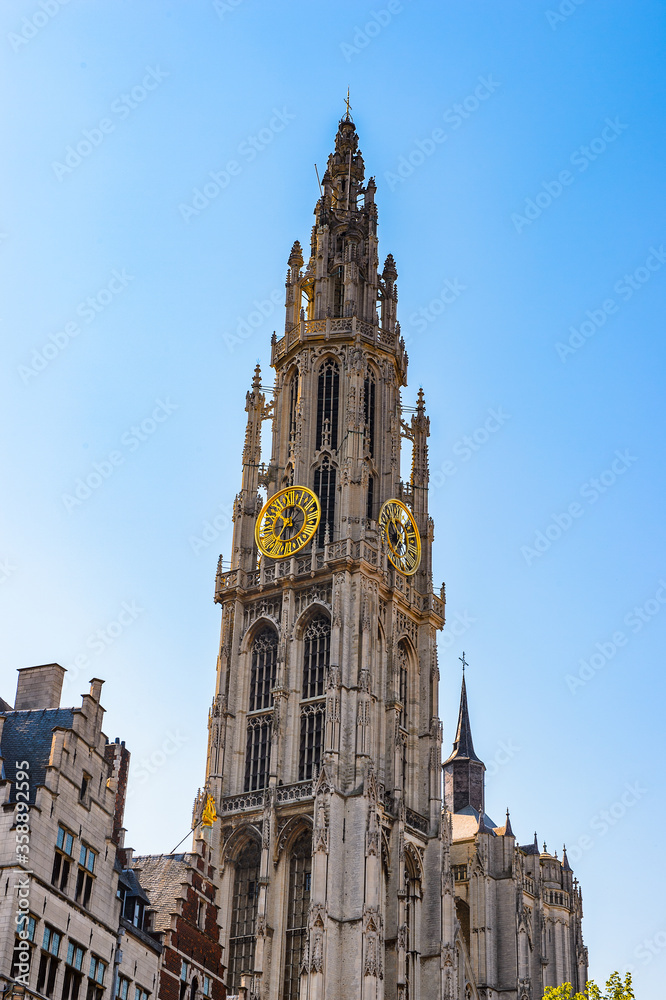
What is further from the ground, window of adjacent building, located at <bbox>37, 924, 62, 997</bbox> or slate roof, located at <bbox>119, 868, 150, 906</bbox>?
slate roof, located at <bbox>119, 868, 150, 906</bbox>

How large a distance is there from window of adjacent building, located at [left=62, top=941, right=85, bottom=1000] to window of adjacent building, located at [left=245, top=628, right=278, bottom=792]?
4035 centimetres

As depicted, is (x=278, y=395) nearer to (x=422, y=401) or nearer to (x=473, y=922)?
(x=422, y=401)

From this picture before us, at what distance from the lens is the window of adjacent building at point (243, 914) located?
70625mm

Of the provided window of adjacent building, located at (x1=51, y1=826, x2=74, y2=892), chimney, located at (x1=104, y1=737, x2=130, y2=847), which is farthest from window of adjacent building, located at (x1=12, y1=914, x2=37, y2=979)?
chimney, located at (x1=104, y1=737, x2=130, y2=847)

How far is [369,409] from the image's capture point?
281 ft

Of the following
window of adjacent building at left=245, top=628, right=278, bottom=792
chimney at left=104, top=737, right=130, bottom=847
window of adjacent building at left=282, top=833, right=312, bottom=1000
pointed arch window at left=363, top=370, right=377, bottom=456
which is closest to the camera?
chimney at left=104, top=737, right=130, bottom=847

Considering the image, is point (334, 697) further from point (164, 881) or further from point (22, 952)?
point (22, 952)

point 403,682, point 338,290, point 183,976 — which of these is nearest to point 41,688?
point 183,976

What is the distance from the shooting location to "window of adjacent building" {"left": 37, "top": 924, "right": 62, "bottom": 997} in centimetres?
3294

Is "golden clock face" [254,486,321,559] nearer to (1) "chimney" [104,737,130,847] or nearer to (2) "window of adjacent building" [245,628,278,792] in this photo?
(2) "window of adjacent building" [245,628,278,792]

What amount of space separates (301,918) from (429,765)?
11.2m

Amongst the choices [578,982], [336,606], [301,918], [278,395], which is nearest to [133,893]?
[301,918]

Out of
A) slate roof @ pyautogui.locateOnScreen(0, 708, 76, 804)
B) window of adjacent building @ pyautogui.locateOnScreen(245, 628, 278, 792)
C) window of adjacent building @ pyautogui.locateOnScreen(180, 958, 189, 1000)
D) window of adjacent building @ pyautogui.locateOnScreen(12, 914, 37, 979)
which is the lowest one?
window of adjacent building @ pyautogui.locateOnScreen(12, 914, 37, 979)

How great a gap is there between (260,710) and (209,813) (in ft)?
35.6
